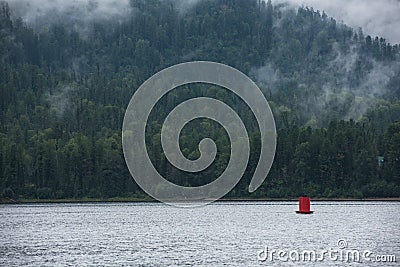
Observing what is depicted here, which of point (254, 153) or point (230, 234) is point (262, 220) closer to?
point (230, 234)

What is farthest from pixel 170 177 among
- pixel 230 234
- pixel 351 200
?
pixel 230 234

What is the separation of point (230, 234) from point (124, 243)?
14696mm

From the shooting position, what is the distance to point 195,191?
19300cm
